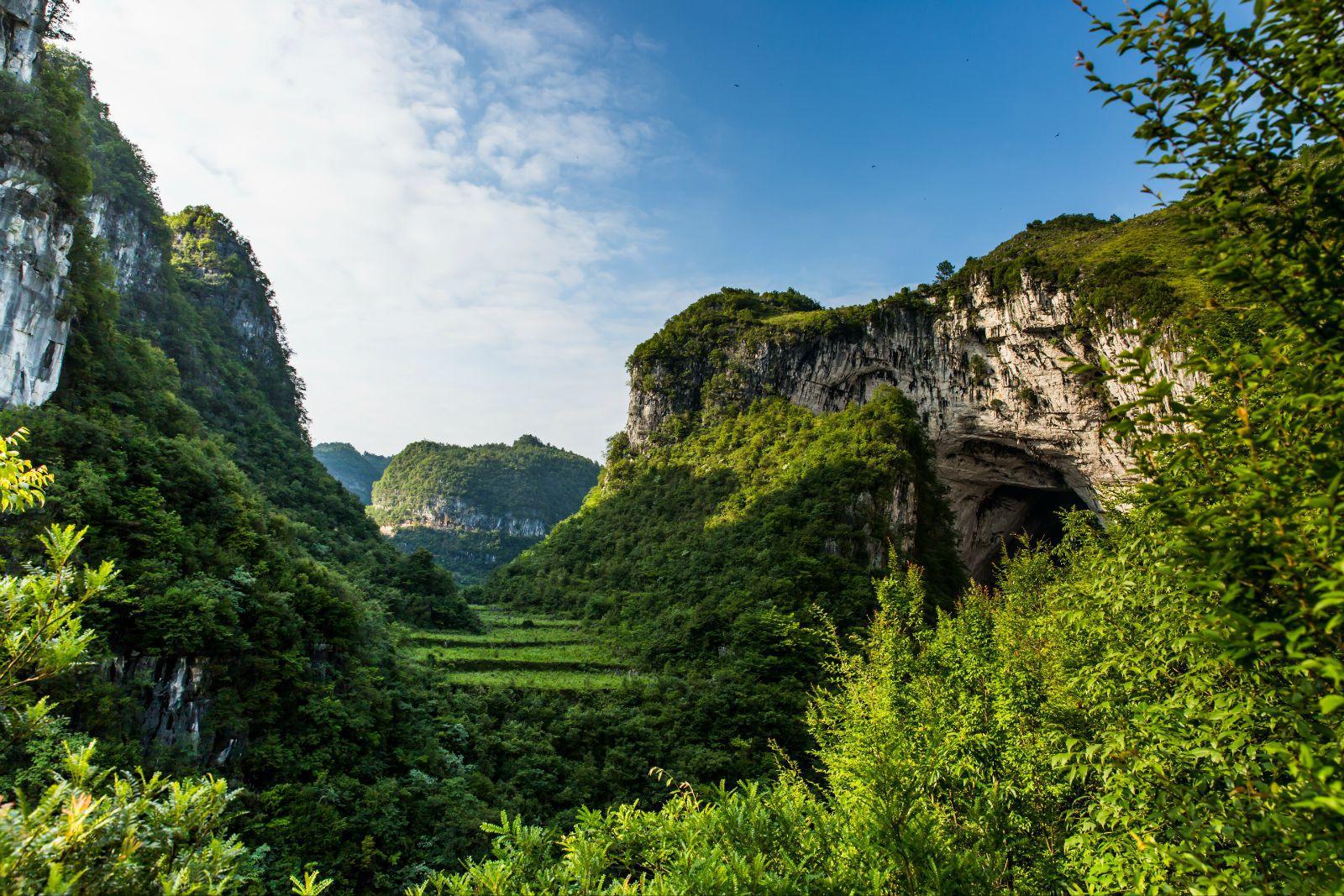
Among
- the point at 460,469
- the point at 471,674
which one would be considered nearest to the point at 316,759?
the point at 471,674

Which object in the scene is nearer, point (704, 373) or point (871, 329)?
point (871, 329)

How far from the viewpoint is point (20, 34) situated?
57.6 feet

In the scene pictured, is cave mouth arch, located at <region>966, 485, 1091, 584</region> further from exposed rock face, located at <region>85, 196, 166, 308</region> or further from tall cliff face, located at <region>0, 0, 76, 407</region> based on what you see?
exposed rock face, located at <region>85, 196, 166, 308</region>

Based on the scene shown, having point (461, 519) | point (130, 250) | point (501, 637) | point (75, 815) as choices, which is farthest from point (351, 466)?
point (75, 815)

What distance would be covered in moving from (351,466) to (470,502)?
66929 millimetres

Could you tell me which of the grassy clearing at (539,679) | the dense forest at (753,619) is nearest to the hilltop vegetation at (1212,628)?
the dense forest at (753,619)

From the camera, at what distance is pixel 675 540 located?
113ft

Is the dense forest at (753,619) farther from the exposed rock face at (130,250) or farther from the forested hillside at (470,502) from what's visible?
the forested hillside at (470,502)

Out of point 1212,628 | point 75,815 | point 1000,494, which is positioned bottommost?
point 75,815

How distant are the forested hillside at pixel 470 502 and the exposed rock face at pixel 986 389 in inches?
2238

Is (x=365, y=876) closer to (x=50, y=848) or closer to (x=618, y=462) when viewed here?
(x=50, y=848)

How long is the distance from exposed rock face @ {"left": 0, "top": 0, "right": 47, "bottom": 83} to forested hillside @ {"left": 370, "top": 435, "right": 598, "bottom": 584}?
66.4 m

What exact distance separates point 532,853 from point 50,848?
328 cm

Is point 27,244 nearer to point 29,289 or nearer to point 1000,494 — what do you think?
point 29,289
